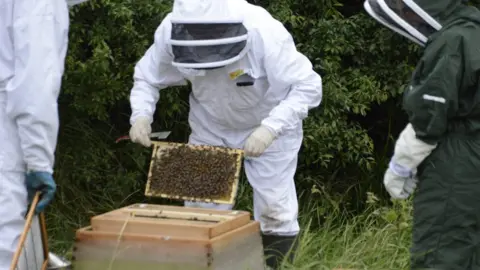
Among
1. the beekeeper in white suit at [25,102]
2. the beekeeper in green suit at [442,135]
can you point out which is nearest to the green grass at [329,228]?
the beekeeper in green suit at [442,135]

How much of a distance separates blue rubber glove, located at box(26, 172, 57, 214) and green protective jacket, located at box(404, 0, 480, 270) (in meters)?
1.53

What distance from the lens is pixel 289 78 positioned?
4.96 metres

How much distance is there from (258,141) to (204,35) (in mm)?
593

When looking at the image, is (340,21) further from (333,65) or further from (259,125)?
(259,125)

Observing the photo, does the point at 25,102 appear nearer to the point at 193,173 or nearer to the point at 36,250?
the point at 36,250

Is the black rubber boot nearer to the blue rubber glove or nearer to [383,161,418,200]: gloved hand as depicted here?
[383,161,418,200]: gloved hand

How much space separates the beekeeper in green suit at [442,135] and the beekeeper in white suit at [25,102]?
1.44 metres

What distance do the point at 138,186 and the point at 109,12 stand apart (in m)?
1.32

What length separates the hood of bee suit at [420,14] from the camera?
4.03m

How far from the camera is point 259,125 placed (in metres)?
5.24

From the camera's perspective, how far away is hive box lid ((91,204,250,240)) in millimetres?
3820

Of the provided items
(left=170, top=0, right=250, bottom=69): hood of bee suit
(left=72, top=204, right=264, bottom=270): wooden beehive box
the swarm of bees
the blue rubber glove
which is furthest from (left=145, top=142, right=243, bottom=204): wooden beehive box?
the blue rubber glove

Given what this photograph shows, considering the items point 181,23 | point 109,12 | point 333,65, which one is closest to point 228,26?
point 181,23

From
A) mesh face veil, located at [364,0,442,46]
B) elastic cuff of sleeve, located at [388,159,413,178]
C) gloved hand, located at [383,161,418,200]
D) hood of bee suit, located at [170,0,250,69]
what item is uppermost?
mesh face veil, located at [364,0,442,46]
